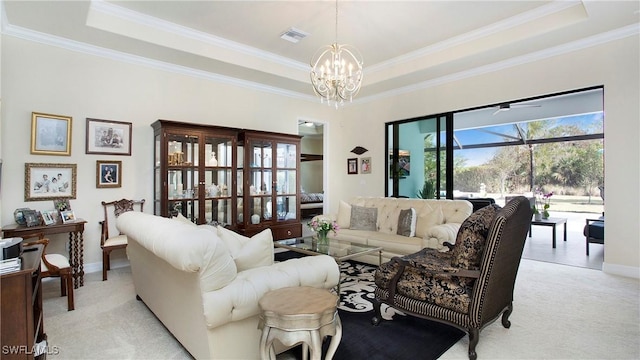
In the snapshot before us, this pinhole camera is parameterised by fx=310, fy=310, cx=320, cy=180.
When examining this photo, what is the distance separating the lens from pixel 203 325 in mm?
1809

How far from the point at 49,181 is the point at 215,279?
11.8 ft

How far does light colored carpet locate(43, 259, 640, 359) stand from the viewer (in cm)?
222

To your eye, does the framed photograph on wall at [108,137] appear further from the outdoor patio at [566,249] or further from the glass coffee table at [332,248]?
the outdoor patio at [566,249]

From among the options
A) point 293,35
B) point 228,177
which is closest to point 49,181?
point 228,177

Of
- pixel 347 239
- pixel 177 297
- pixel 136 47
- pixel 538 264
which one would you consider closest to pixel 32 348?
pixel 177 297

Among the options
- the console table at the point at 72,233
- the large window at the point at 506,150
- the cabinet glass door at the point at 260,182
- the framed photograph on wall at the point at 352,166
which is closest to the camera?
the console table at the point at 72,233

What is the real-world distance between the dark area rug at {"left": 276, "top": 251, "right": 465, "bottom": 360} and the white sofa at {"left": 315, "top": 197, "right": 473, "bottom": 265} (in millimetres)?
1054

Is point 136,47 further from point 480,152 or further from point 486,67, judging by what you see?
point 480,152

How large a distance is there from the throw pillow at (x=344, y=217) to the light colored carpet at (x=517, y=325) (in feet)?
7.82

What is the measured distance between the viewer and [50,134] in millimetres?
3922

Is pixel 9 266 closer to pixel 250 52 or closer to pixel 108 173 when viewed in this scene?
pixel 108 173

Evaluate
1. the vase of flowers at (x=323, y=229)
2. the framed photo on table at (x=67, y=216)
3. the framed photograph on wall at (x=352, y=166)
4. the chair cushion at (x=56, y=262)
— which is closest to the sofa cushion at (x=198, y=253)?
the chair cushion at (x=56, y=262)

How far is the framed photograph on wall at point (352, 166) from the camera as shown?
7043mm

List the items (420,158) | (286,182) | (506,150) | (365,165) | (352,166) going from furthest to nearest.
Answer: (506,150), (352,166), (365,165), (420,158), (286,182)
